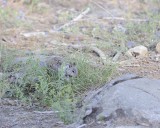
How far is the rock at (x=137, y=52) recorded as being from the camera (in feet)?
15.4

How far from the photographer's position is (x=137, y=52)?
4723mm

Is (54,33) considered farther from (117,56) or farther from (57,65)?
(57,65)

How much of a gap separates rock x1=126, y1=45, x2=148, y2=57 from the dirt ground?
8 cm

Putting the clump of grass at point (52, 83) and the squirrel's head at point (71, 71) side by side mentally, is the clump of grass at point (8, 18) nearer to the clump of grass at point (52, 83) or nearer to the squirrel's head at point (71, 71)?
the clump of grass at point (52, 83)

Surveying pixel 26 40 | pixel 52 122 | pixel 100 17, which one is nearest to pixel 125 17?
pixel 100 17

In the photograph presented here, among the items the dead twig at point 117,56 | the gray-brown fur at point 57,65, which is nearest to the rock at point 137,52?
the dead twig at point 117,56

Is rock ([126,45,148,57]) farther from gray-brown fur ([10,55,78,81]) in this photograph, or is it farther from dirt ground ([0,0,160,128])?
gray-brown fur ([10,55,78,81])

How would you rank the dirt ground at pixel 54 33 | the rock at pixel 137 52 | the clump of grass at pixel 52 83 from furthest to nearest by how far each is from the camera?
the rock at pixel 137 52 < the clump of grass at pixel 52 83 < the dirt ground at pixel 54 33

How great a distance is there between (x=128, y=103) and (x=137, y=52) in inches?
69.3

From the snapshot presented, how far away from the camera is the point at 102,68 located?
13.1 feet

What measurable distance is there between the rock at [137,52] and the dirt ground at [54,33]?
0.27 ft

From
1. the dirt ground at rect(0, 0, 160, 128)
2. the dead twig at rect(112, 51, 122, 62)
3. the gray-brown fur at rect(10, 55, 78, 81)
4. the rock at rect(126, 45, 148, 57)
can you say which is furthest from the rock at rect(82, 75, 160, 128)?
the rock at rect(126, 45, 148, 57)

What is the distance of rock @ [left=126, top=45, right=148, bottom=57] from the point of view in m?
4.71

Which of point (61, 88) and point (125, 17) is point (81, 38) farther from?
point (61, 88)
